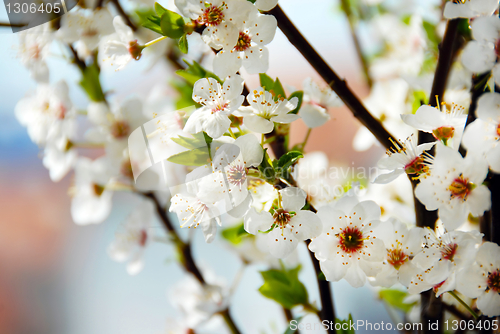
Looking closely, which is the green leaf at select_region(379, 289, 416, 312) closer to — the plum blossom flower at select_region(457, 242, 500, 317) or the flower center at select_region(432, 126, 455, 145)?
the plum blossom flower at select_region(457, 242, 500, 317)

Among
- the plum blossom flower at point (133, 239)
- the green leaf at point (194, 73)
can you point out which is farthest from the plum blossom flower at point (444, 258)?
the plum blossom flower at point (133, 239)

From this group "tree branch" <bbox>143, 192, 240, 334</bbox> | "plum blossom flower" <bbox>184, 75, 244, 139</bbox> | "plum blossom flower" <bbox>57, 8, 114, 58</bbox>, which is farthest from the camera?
"tree branch" <bbox>143, 192, 240, 334</bbox>

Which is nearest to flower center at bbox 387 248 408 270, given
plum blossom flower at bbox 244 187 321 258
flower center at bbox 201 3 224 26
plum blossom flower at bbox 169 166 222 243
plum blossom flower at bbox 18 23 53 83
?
plum blossom flower at bbox 244 187 321 258

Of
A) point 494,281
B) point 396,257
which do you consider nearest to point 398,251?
point 396,257

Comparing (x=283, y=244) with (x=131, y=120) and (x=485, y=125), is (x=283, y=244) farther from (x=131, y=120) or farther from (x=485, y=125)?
(x=131, y=120)

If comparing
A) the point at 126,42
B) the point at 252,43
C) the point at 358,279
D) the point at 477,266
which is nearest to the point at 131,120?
the point at 126,42

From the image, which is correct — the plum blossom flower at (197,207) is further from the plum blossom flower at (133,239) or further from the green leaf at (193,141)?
the plum blossom flower at (133,239)
